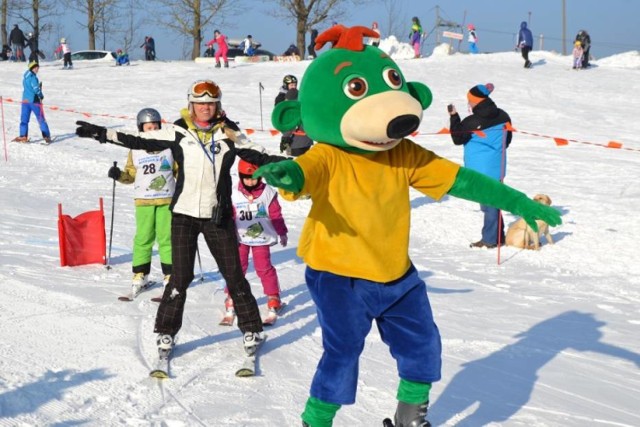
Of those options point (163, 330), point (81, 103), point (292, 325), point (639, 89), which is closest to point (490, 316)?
point (292, 325)

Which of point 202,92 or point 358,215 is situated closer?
point 358,215

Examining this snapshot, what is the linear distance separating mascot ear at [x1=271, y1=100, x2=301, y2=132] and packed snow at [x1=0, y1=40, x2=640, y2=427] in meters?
1.87

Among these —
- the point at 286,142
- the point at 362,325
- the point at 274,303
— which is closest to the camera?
the point at 362,325

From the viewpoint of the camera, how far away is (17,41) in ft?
116

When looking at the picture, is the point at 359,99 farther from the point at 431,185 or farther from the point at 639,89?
the point at 639,89

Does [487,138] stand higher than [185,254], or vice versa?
[487,138]

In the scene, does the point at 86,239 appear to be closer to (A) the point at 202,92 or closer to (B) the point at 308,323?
(B) the point at 308,323

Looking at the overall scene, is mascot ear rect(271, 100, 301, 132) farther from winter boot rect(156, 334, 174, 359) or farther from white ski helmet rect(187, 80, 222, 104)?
winter boot rect(156, 334, 174, 359)

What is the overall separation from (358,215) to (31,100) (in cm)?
1468

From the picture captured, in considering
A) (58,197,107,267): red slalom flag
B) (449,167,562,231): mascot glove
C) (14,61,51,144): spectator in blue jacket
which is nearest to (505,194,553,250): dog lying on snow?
(58,197,107,267): red slalom flag

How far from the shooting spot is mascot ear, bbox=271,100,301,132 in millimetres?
4105

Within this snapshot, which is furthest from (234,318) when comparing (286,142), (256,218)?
(286,142)

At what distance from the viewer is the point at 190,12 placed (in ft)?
152

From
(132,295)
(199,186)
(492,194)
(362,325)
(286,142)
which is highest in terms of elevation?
(492,194)
